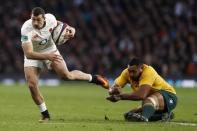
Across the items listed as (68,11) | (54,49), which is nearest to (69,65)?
(68,11)

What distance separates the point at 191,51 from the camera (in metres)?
31.5

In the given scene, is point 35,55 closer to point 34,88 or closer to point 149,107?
point 34,88

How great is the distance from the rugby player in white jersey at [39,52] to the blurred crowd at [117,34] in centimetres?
1635

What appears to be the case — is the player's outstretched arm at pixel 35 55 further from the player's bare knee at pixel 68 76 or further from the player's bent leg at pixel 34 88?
the player's bare knee at pixel 68 76

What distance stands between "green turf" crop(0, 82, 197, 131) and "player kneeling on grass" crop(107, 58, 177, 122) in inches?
14.1

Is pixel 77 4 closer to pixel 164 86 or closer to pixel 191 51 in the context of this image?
pixel 191 51

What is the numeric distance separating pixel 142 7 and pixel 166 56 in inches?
138

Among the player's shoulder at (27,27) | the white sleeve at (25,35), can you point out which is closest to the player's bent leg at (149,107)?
the white sleeve at (25,35)

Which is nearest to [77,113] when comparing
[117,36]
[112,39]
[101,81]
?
[101,81]

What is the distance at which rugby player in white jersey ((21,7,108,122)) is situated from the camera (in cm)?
1452

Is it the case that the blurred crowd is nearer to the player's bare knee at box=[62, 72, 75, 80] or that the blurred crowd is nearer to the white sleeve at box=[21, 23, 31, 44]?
the player's bare knee at box=[62, 72, 75, 80]

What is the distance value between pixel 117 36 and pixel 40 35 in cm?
1896

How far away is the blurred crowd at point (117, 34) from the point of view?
104 feet

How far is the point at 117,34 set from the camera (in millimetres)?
33906
